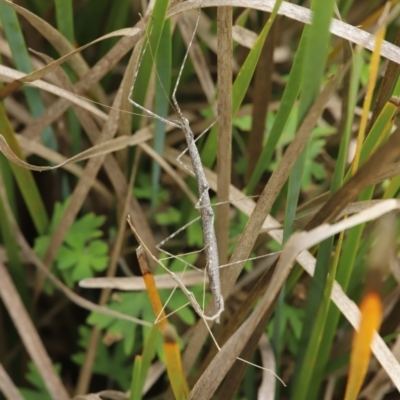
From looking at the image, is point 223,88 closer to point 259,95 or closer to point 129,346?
point 259,95

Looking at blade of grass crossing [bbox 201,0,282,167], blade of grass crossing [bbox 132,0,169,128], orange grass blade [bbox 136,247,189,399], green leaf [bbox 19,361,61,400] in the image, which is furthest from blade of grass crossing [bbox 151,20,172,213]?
green leaf [bbox 19,361,61,400]

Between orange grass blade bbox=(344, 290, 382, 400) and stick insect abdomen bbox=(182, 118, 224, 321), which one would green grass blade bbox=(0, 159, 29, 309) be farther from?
orange grass blade bbox=(344, 290, 382, 400)

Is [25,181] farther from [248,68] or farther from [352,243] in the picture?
[352,243]

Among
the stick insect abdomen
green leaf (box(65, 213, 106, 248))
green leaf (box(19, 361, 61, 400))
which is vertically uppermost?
the stick insect abdomen

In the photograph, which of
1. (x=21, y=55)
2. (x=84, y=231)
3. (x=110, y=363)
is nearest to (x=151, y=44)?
(x=21, y=55)

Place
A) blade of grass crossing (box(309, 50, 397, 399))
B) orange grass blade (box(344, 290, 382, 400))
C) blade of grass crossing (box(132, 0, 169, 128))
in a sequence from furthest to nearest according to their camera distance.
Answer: blade of grass crossing (box(132, 0, 169, 128)) → blade of grass crossing (box(309, 50, 397, 399)) → orange grass blade (box(344, 290, 382, 400))

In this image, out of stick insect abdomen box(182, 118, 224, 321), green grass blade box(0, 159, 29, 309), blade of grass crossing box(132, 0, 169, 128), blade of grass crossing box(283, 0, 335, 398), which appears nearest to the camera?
blade of grass crossing box(283, 0, 335, 398)

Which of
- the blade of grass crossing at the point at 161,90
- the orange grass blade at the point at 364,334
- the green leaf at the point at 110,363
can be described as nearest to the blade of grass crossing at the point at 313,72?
the orange grass blade at the point at 364,334
